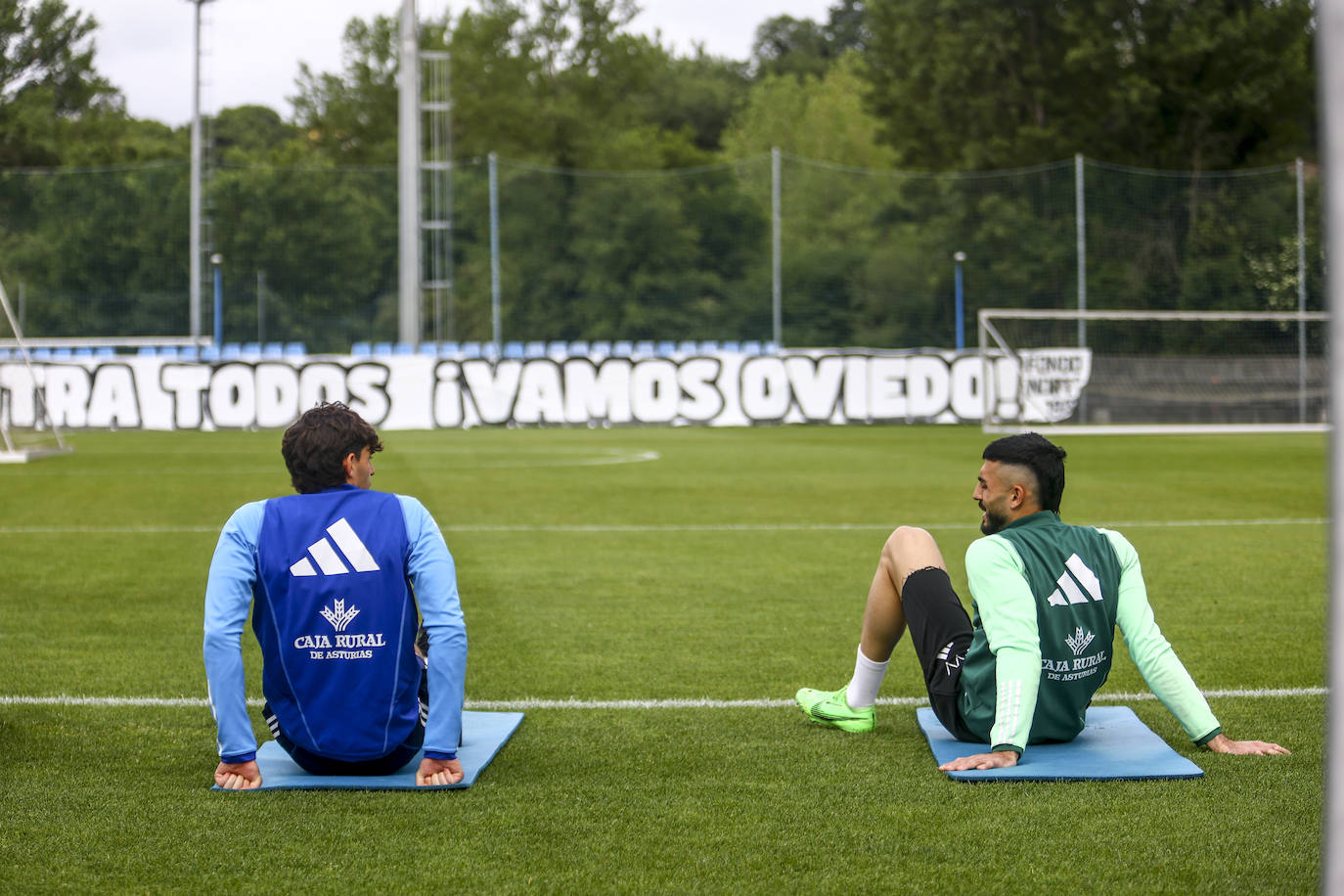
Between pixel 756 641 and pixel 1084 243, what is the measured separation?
30.1 m

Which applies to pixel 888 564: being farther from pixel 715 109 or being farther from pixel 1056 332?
pixel 715 109

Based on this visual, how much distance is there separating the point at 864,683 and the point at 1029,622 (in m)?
0.93

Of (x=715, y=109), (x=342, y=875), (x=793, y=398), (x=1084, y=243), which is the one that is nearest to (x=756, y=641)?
(x=342, y=875)

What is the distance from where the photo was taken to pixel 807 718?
5191mm

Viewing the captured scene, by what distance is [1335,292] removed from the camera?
1515 mm

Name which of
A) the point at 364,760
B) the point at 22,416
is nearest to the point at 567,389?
the point at 22,416

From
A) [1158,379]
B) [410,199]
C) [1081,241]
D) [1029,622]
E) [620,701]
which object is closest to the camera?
[1029,622]

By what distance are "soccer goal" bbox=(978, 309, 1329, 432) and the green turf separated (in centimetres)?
1509

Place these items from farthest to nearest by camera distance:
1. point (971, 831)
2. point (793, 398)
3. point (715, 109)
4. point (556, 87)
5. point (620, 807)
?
point (715, 109) < point (556, 87) < point (793, 398) < point (620, 807) < point (971, 831)

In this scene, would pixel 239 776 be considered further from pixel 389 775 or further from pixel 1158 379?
pixel 1158 379

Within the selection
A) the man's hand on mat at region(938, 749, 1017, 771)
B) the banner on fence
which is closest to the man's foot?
the man's hand on mat at region(938, 749, 1017, 771)

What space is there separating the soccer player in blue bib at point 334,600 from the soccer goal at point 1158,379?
2224 centimetres

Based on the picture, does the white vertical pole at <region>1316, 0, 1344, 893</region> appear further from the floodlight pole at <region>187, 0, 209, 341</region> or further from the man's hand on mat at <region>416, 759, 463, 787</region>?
the floodlight pole at <region>187, 0, 209, 341</region>

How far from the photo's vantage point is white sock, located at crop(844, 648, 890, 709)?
16.1 ft
